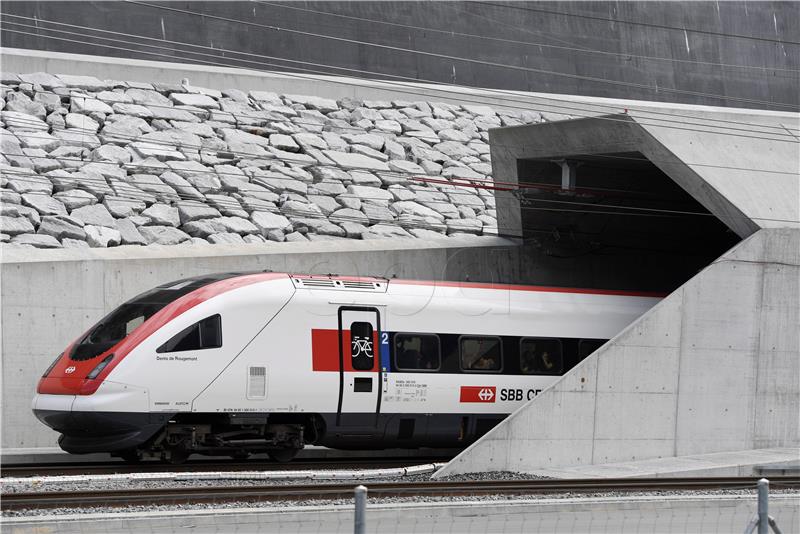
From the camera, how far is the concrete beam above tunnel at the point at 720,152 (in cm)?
1831

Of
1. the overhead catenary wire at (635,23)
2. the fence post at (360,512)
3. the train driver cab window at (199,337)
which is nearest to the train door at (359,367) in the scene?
the train driver cab window at (199,337)

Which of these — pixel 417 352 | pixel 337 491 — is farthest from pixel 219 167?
pixel 337 491

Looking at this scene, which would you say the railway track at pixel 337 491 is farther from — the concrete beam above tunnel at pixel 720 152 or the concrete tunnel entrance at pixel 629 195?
the concrete tunnel entrance at pixel 629 195

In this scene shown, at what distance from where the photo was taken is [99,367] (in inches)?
622

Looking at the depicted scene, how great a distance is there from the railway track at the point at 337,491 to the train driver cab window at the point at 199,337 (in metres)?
3.50

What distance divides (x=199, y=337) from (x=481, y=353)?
191 inches

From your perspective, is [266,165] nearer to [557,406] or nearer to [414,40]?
[414,40]

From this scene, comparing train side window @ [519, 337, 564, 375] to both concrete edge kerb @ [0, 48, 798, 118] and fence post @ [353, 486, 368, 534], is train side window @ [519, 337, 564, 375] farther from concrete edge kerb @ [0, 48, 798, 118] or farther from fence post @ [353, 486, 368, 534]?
fence post @ [353, 486, 368, 534]

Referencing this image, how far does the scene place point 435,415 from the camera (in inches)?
718

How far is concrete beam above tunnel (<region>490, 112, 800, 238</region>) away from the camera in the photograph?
1831 cm

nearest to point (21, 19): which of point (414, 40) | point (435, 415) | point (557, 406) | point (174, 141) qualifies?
point (174, 141)

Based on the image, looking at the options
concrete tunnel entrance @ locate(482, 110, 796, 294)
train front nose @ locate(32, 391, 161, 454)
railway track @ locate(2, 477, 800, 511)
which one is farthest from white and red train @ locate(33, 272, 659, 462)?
railway track @ locate(2, 477, 800, 511)

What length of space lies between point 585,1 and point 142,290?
1951cm

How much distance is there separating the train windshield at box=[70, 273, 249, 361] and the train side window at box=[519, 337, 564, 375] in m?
5.47
